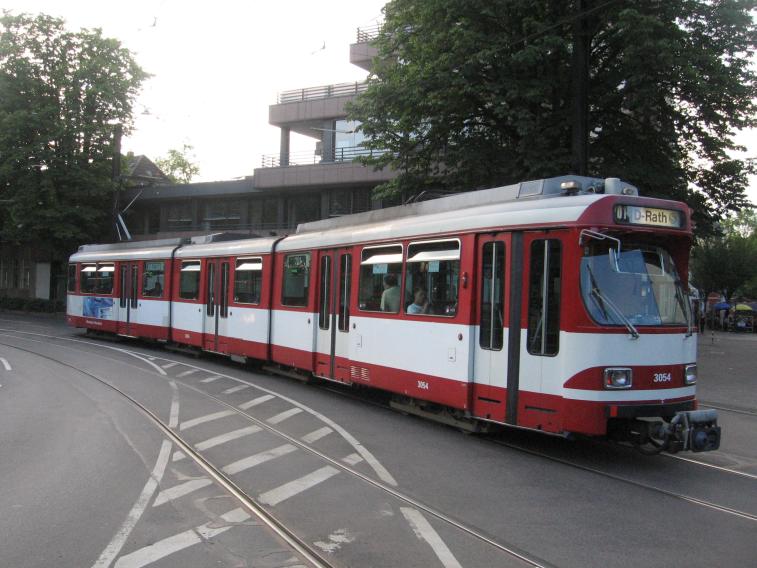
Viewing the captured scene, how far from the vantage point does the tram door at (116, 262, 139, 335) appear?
2153 cm

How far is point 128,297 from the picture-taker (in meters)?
22.0

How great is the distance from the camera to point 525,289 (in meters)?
7.98

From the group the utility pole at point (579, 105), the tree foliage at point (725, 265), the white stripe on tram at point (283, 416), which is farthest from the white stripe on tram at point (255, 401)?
the tree foliage at point (725, 265)

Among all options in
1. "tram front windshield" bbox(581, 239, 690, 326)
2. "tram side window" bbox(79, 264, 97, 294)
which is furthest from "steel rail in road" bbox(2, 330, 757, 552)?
"tram side window" bbox(79, 264, 97, 294)

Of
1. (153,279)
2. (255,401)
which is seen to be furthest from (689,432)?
(153,279)

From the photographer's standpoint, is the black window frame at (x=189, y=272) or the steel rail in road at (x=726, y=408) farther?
the black window frame at (x=189, y=272)

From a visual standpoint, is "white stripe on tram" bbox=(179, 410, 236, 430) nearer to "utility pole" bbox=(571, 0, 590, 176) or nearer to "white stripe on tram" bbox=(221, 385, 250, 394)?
"white stripe on tram" bbox=(221, 385, 250, 394)

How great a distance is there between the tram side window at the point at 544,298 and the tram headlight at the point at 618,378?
0.60 metres

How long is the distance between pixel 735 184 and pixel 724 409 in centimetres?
973

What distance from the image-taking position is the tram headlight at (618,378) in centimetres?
734

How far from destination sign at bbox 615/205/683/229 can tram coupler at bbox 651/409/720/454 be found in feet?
6.95

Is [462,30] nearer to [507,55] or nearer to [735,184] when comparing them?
[507,55]

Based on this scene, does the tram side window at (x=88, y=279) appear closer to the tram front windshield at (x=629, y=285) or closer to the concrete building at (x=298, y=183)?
the concrete building at (x=298, y=183)

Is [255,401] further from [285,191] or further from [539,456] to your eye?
[285,191]
